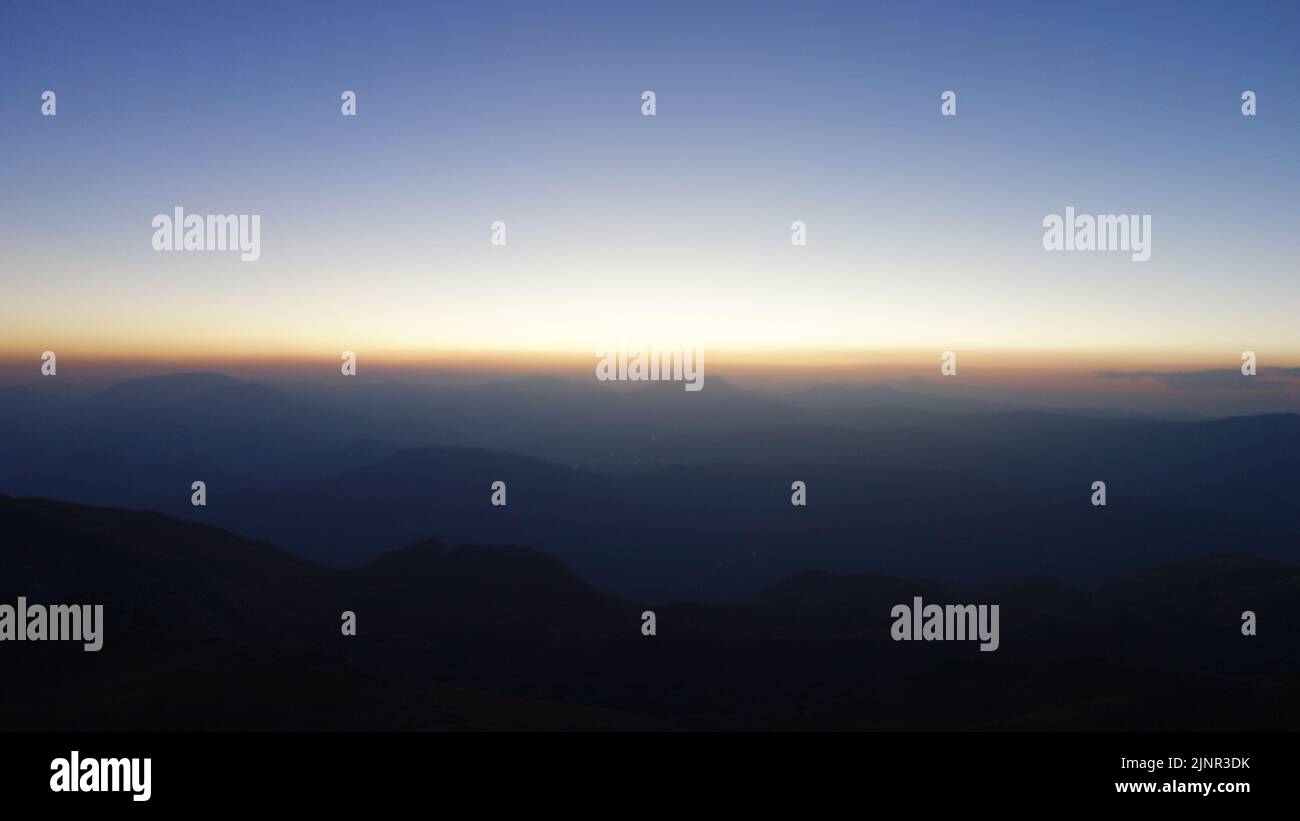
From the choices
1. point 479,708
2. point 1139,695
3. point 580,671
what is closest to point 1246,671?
point 1139,695

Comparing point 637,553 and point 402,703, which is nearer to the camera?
point 402,703

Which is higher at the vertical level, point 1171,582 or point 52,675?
point 52,675

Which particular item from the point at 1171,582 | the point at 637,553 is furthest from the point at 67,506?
the point at 637,553

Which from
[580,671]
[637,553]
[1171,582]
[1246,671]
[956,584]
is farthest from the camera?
[637,553]
